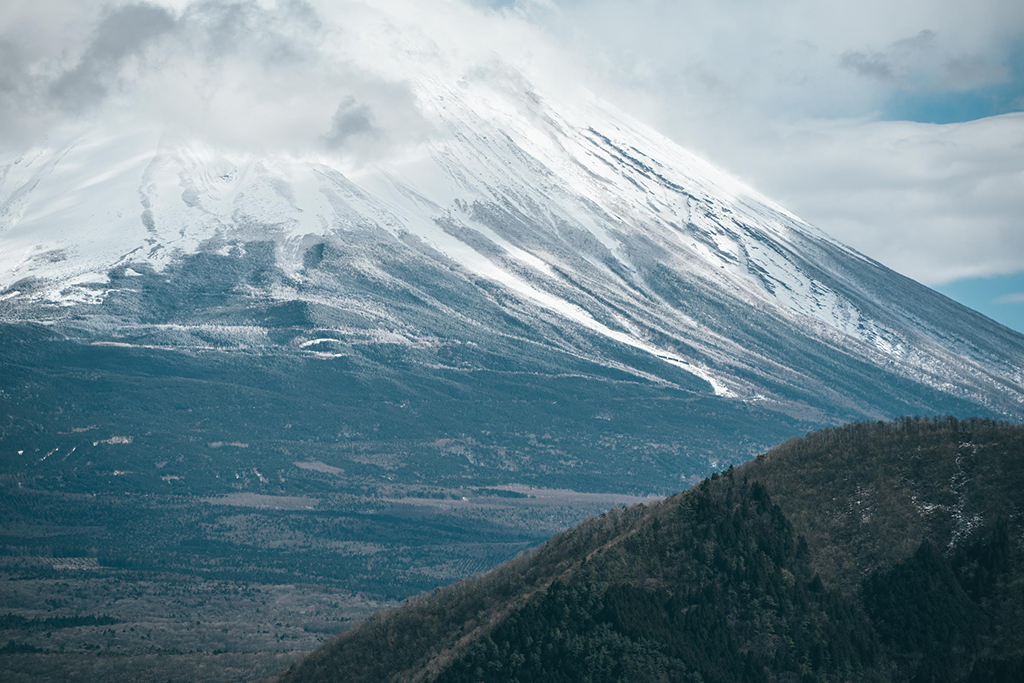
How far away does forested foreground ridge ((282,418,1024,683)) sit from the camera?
52.5 m

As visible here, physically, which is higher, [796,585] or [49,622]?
[796,585]

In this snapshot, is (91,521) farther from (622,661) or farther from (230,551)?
(622,661)

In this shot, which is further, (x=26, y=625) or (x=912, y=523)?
(x=26, y=625)

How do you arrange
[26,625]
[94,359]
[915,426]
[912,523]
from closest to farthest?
[912,523] < [915,426] < [26,625] < [94,359]

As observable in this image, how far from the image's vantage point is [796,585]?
56.1 meters

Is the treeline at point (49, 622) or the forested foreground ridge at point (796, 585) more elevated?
the forested foreground ridge at point (796, 585)

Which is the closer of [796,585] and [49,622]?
[796,585]

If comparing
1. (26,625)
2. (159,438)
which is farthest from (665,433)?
(26,625)

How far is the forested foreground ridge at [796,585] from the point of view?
52531 millimetres

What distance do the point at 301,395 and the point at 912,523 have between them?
475ft

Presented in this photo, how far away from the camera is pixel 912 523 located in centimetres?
5731

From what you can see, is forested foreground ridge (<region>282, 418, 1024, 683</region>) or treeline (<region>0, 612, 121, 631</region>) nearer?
forested foreground ridge (<region>282, 418, 1024, 683</region>)

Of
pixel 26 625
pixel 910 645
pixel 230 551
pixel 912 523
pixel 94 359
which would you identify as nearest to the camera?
pixel 910 645

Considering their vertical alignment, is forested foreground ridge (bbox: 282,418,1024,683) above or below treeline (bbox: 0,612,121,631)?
above
